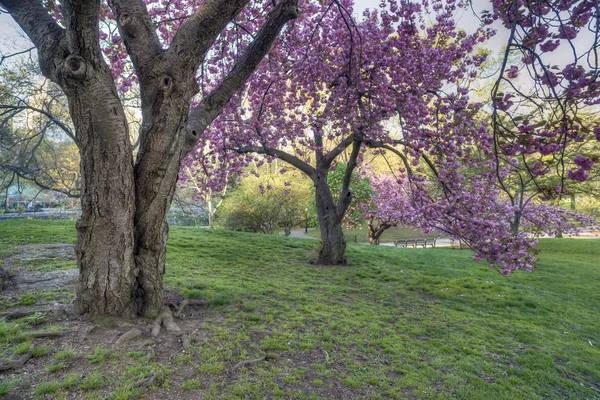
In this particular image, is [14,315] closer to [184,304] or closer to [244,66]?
[184,304]

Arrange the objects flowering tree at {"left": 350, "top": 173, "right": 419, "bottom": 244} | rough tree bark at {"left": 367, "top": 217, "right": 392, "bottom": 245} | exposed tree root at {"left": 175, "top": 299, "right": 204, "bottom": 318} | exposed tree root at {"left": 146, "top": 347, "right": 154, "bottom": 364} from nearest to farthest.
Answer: exposed tree root at {"left": 146, "top": 347, "right": 154, "bottom": 364} → exposed tree root at {"left": 175, "top": 299, "right": 204, "bottom": 318} → flowering tree at {"left": 350, "top": 173, "right": 419, "bottom": 244} → rough tree bark at {"left": 367, "top": 217, "right": 392, "bottom": 245}

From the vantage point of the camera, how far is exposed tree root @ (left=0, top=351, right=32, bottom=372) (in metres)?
2.53

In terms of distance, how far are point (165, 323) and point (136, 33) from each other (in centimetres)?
310

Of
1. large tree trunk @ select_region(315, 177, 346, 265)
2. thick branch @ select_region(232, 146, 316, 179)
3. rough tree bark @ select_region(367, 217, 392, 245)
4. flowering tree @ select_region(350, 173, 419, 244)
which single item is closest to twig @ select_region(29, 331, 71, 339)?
thick branch @ select_region(232, 146, 316, 179)

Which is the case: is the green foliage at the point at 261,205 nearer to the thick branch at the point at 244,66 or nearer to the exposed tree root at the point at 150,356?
the thick branch at the point at 244,66

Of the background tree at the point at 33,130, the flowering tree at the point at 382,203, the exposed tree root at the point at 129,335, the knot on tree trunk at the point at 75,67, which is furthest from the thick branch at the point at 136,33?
the flowering tree at the point at 382,203

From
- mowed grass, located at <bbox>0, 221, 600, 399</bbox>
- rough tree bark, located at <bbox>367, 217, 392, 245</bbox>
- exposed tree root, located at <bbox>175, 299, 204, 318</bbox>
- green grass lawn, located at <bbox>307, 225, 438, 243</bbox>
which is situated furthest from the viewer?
green grass lawn, located at <bbox>307, 225, 438, 243</bbox>

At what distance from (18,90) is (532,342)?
39.1 feet

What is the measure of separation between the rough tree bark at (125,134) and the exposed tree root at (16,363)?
73cm

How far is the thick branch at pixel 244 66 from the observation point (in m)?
3.61

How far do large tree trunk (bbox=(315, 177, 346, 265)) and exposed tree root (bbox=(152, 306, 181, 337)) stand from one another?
5.47 m

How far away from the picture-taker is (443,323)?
17.3 ft

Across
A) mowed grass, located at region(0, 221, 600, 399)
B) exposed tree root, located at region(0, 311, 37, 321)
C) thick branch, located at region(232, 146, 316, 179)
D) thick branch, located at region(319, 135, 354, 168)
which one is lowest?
mowed grass, located at region(0, 221, 600, 399)

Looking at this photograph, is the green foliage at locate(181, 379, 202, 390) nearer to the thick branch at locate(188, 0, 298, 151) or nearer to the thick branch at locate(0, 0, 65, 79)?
the thick branch at locate(188, 0, 298, 151)
